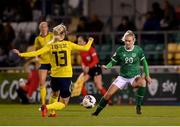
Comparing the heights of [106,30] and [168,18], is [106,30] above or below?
below

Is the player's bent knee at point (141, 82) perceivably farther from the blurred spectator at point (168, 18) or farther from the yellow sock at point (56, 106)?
the blurred spectator at point (168, 18)

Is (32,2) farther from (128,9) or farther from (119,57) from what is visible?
(119,57)

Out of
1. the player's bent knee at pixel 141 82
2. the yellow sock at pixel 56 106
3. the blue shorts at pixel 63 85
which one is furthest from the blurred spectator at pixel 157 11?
the yellow sock at pixel 56 106

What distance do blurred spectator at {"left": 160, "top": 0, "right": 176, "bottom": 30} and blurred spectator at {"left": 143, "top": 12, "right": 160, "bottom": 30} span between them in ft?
0.65

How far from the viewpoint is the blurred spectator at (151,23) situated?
3278 centimetres

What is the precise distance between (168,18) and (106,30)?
3248 mm

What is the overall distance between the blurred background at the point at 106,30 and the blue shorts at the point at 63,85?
9.31 meters

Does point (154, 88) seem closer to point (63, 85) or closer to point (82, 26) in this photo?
point (82, 26)

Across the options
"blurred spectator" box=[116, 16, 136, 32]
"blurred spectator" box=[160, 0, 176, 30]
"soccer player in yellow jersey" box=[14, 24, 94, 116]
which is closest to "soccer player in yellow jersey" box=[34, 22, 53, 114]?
"soccer player in yellow jersey" box=[14, 24, 94, 116]

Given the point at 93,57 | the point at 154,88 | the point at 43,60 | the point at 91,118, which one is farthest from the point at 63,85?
the point at 154,88

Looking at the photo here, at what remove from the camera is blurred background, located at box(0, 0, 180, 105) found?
3044 cm

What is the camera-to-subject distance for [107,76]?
→ 30.7 m

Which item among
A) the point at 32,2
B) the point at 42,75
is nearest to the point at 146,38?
the point at 32,2

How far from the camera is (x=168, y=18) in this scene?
32625mm
